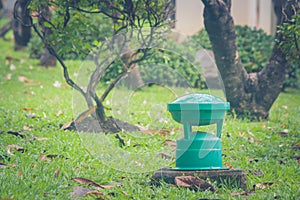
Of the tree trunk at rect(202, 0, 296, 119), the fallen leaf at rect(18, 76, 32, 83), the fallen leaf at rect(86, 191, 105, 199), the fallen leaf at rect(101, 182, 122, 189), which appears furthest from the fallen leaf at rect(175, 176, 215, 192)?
the fallen leaf at rect(18, 76, 32, 83)

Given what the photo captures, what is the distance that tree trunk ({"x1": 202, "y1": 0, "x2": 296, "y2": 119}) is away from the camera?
21.6ft

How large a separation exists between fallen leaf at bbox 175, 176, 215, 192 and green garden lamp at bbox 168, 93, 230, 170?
0.13 meters

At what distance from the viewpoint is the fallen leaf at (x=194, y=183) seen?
12.5 ft

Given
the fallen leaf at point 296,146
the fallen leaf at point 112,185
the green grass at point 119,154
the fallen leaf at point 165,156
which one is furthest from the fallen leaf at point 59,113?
the fallen leaf at point 112,185

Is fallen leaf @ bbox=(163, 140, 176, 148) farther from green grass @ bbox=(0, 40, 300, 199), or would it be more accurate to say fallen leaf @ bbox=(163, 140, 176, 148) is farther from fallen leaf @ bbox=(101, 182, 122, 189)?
fallen leaf @ bbox=(101, 182, 122, 189)

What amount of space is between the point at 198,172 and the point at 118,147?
115 centimetres

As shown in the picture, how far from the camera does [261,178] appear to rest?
4.32 metres

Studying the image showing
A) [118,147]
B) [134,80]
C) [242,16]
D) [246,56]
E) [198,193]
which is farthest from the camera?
[242,16]

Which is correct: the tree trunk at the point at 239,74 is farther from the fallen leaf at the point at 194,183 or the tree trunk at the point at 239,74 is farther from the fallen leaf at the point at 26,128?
the fallen leaf at the point at 194,183

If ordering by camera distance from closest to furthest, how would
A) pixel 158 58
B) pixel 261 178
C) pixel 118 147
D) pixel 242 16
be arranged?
1. pixel 261 178
2. pixel 118 147
3. pixel 158 58
4. pixel 242 16

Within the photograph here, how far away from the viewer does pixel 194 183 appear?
3.84 metres

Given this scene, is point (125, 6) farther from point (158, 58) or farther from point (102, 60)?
point (158, 58)

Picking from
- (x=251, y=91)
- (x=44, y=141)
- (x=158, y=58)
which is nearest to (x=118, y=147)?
(x=44, y=141)

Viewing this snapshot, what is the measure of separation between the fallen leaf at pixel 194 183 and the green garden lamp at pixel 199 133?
0.44ft
